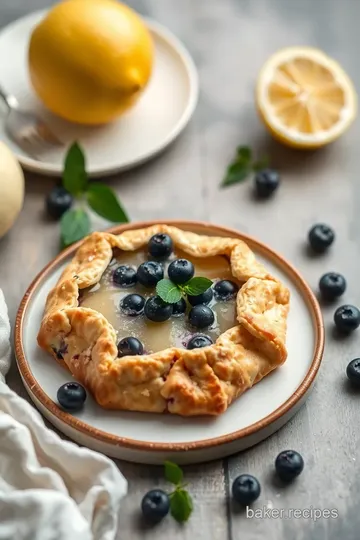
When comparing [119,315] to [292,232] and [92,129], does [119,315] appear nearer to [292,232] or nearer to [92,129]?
[292,232]

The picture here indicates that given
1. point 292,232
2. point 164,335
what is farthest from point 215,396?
point 292,232

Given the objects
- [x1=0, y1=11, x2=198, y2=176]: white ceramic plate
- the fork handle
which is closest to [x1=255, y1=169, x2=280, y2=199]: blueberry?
[x1=0, y1=11, x2=198, y2=176]: white ceramic plate

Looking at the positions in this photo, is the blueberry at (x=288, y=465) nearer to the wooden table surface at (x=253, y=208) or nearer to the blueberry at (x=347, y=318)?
the wooden table surface at (x=253, y=208)

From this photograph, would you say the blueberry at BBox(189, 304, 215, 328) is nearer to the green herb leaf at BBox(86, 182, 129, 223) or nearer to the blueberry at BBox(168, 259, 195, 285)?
the blueberry at BBox(168, 259, 195, 285)

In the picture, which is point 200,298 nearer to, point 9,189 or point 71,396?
point 71,396

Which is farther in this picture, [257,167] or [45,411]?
[257,167]

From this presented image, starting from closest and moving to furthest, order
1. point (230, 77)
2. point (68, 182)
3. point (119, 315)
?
point (119, 315) < point (68, 182) < point (230, 77)
